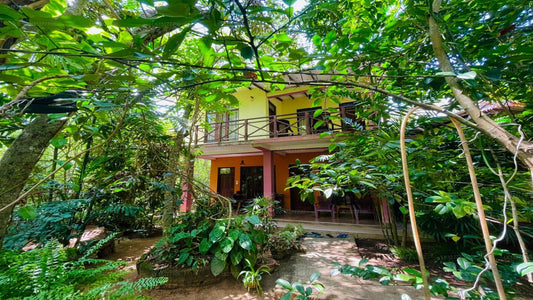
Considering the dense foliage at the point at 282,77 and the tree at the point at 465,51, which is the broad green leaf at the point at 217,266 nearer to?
the dense foliage at the point at 282,77

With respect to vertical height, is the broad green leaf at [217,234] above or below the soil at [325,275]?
above

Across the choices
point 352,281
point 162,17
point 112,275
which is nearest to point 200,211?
point 112,275

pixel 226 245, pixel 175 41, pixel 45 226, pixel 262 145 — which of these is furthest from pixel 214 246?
pixel 262 145

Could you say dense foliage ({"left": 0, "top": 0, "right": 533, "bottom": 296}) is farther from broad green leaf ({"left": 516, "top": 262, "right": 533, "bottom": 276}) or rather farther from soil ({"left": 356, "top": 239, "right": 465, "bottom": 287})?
soil ({"left": 356, "top": 239, "right": 465, "bottom": 287})

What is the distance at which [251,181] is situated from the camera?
859 cm

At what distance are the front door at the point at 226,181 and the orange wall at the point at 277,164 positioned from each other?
179 millimetres

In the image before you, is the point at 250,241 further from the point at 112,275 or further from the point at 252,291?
the point at 112,275

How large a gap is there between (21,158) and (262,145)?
559 cm

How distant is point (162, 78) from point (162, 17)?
0.38 meters

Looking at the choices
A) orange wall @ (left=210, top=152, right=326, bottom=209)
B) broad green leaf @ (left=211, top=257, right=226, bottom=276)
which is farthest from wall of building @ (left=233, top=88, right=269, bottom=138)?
broad green leaf @ (left=211, top=257, right=226, bottom=276)

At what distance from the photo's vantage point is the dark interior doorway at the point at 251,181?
8406mm

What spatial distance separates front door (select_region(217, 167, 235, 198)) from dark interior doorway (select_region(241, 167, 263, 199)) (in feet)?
1.88

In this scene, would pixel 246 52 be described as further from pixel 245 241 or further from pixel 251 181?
pixel 251 181

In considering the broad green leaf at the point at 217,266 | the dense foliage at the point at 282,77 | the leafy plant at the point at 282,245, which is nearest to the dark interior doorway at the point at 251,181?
the leafy plant at the point at 282,245
